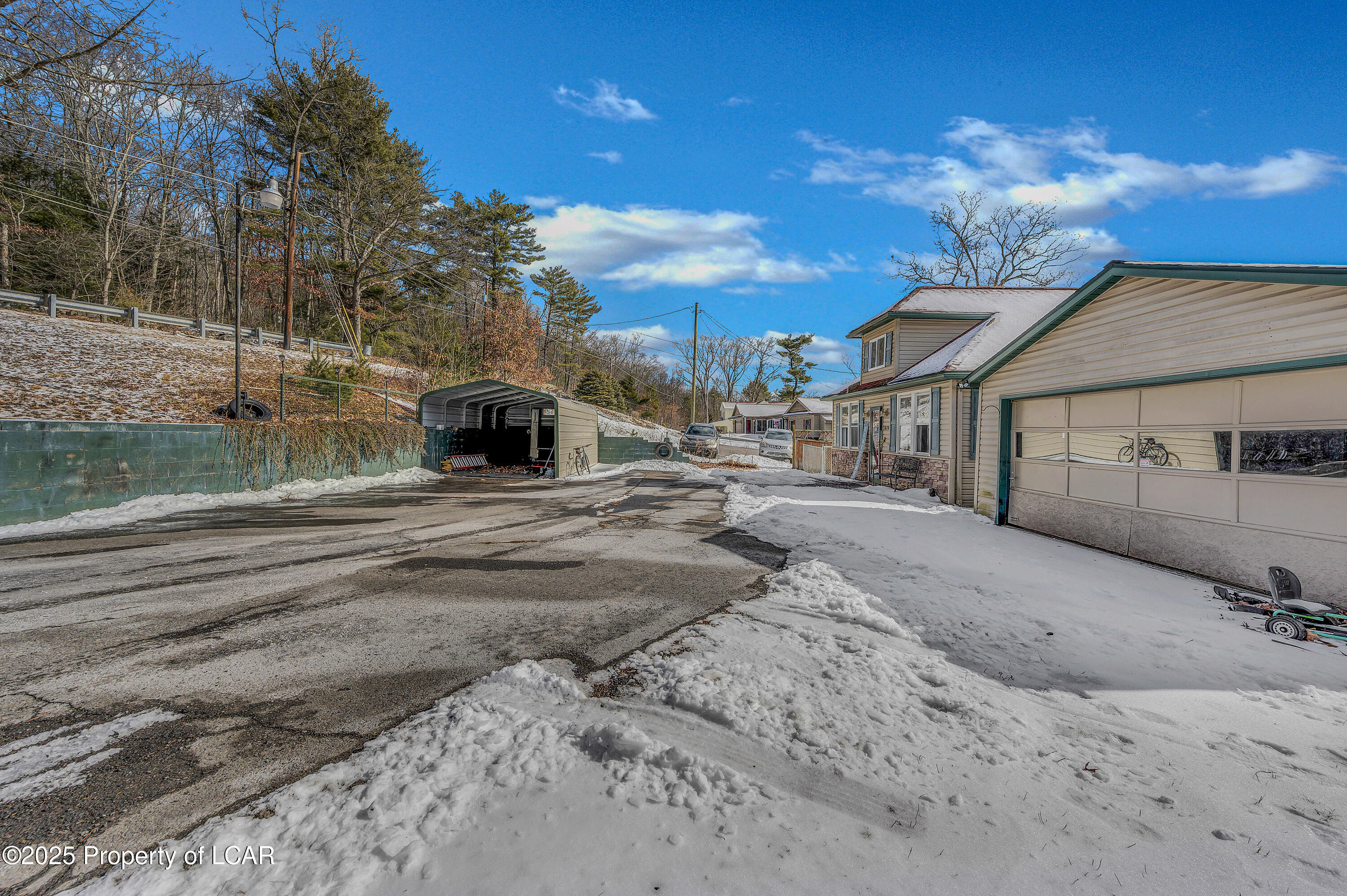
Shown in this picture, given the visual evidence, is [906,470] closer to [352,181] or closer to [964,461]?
[964,461]

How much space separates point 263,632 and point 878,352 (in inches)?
751

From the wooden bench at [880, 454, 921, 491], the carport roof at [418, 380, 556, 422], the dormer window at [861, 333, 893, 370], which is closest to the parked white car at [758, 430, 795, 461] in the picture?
the dormer window at [861, 333, 893, 370]

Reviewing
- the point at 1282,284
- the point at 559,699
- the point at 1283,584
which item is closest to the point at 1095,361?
the point at 1282,284

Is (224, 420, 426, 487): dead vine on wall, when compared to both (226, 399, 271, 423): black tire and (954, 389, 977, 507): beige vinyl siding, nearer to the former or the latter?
(226, 399, 271, 423): black tire

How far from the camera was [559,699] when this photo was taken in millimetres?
2975

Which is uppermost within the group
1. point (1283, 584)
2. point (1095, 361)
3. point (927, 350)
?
point (927, 350)

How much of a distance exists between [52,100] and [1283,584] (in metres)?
24.1

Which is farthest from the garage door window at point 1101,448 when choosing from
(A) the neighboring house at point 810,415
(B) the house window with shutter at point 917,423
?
(A) the neighboring house at point 810,415

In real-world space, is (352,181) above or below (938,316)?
above

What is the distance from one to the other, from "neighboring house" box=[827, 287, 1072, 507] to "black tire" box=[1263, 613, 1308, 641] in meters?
7.63

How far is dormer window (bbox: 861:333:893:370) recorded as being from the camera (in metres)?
18.0

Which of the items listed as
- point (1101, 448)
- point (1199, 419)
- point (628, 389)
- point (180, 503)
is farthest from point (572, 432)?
point (628, 389)

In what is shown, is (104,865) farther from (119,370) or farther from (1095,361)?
(119,370)

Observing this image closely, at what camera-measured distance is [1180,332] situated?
633cm
